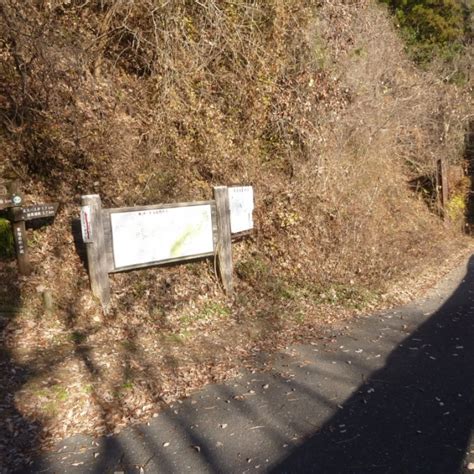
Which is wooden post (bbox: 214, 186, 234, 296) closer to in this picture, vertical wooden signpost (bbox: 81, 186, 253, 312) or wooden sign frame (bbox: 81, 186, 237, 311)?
vertical wooden signpost (bbox: 81, 186, 253, 312)

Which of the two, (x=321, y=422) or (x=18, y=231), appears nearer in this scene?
(x=321, y=422)

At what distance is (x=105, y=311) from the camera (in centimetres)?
641

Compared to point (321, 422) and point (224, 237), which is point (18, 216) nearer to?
point (224, 237)

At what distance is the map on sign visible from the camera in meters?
6.40

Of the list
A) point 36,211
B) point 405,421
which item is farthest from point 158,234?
point 405,421

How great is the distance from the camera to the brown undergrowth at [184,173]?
5.50m

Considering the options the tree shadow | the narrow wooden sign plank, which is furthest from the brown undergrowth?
the tree shadow

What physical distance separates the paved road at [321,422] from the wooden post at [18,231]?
339 centimetres

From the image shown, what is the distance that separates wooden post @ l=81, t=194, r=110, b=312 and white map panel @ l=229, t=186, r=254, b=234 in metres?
2.66

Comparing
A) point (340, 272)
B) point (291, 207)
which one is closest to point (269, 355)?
point (340, 272)

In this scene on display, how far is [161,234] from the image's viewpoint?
6.88m

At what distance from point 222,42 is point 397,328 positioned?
6.55 m

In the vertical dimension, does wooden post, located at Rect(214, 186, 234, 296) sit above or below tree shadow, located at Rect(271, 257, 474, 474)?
above

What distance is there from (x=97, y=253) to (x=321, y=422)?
11.7ft
